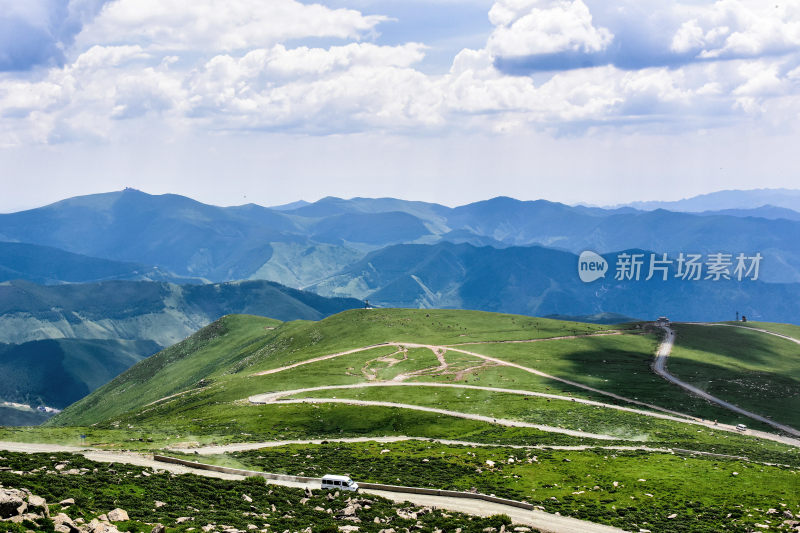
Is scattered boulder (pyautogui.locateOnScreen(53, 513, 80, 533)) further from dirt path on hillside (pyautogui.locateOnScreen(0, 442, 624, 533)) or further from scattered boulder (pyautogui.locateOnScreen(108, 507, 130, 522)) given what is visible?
dirt path on hillside (pyautogui.locateOnScreen(0, 442, 624, 533))

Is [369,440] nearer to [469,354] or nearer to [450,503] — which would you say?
[450,503]

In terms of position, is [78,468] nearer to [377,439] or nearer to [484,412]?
[377,439]

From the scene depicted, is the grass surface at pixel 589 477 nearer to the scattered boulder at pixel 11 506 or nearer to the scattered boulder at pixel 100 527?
the scattered boulder at pixel 100 527

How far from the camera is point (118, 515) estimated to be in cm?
4534

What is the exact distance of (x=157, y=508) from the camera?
49.9 metres

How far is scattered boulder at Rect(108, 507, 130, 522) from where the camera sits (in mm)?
44938

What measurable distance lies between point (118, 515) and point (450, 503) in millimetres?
28498

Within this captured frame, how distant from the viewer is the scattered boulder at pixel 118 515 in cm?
4494

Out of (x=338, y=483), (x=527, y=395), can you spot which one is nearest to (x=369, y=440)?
(x=338, y=483)

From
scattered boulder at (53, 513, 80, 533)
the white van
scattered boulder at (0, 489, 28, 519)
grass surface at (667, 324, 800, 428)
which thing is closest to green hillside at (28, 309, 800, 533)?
grass surface at (667, 324, 800, 428)

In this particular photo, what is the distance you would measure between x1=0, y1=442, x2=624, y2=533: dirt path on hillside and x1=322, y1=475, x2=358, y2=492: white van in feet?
3.30

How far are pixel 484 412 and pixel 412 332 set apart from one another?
81471 millimetres

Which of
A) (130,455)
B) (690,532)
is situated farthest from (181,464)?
(690,532)

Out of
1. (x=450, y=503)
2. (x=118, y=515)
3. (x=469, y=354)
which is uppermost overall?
(x=118, y=515)
